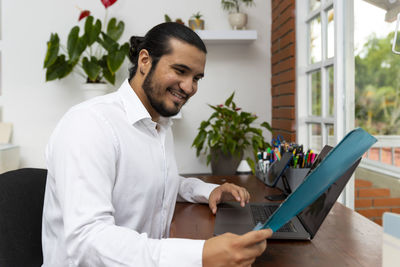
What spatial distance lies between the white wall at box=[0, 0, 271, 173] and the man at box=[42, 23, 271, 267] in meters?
1.92

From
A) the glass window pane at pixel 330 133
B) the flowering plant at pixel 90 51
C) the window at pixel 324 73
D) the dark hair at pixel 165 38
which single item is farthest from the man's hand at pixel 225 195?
the flowering plant at pixel 90 51

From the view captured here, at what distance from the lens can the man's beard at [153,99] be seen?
1133 mm

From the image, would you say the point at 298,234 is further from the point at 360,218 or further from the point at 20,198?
the point at 20,198

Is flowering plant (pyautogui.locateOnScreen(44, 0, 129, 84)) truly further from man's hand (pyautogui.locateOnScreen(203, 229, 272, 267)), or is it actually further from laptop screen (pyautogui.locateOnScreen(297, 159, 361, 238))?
man's hand (pyautogui.locateOnScreen(203, 229, 272, 267))

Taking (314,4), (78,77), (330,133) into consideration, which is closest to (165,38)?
(330,133)

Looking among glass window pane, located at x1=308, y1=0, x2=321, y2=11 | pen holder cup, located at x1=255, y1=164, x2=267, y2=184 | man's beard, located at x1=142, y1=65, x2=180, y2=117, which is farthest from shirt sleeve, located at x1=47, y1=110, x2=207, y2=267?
glass window pane, located at x1=308, y1=0, x2=321, y2=11

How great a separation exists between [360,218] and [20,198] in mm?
1069

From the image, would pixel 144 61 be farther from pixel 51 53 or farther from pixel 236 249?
pixel 51 53

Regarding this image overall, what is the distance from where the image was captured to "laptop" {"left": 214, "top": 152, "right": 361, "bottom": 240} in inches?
32.4

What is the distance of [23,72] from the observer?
3.12 metres

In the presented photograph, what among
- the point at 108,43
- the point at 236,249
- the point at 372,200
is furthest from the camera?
the point at 108,43

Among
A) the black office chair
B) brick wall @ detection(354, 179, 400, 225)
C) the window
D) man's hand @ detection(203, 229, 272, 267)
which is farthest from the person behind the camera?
the window

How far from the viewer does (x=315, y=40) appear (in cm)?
236

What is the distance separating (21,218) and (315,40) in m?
2.04
